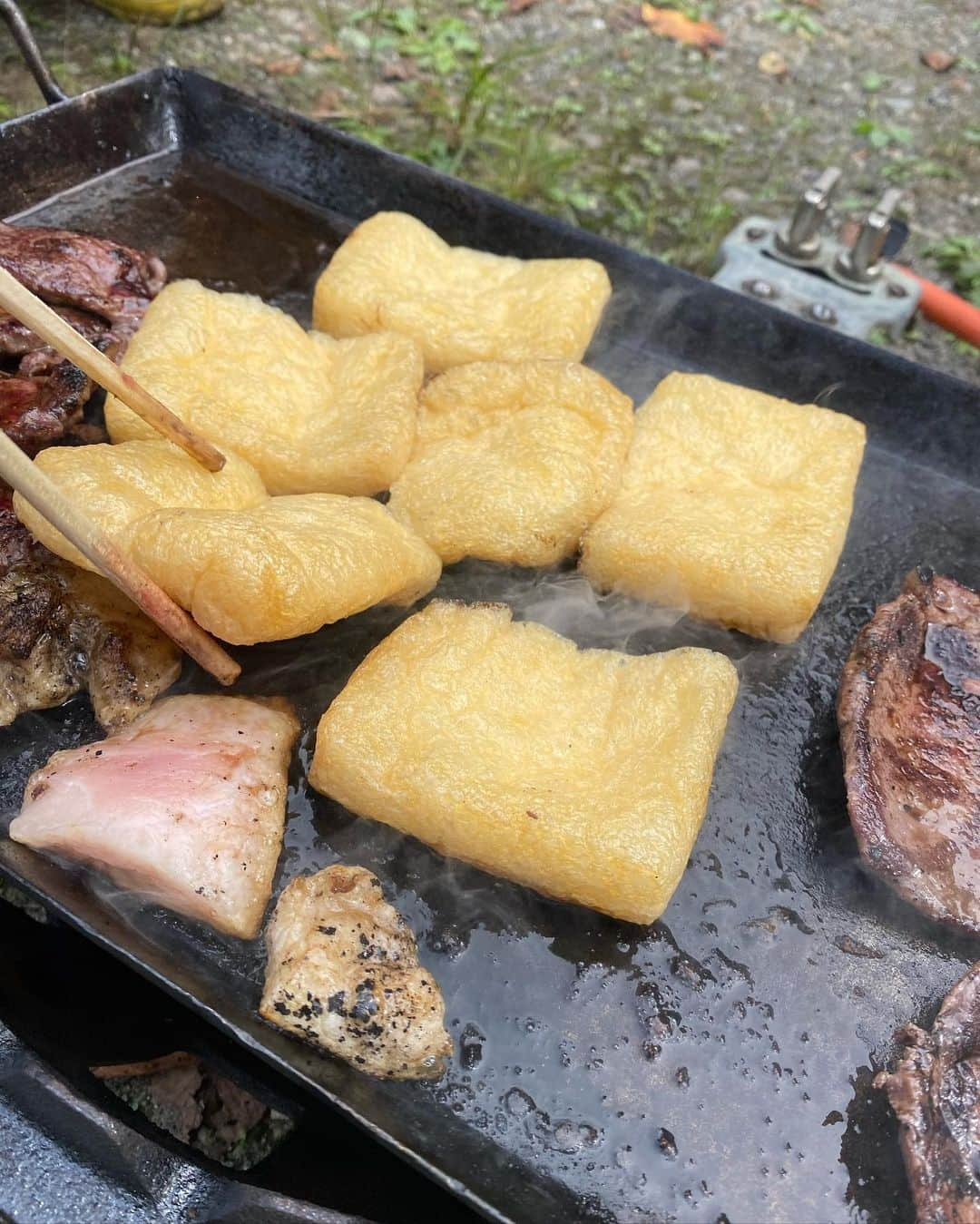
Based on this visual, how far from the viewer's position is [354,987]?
2123 mm

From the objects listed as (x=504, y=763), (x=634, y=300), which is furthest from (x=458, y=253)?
(x=504, y=763)

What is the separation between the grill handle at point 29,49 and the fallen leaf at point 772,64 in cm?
592

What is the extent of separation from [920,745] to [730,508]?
89cm

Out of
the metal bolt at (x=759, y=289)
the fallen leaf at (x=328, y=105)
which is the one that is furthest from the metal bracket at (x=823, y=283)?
the fallen leaf at (x=328, y=105)

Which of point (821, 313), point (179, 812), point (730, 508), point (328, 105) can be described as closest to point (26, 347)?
point (179, 812)

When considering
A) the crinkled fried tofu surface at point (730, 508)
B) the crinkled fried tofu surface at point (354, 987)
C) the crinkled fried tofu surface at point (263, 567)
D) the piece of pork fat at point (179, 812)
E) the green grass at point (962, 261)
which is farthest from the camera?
the green grass at point (962, 261)

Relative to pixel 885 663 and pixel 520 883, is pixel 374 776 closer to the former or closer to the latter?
pixel 520 883

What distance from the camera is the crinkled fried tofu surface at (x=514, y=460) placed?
9.49ft

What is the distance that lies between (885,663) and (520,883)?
124 centimetres

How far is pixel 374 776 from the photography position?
2385mm

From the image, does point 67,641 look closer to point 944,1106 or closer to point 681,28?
point 944,1106

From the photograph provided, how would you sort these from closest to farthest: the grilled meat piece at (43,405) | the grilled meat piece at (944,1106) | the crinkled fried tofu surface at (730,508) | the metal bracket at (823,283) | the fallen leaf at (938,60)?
the grilled meat piece at (944,1106) < the crinkled fried tofu surface at (730,508) < the grilled meat piece at (43,405) < the metal bracket at (823,283) < the fallen leaf at (938,60)

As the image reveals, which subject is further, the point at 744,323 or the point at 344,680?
the point at 744,323

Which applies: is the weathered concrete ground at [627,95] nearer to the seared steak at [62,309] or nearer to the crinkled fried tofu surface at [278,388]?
the seared steak at [62,309]
